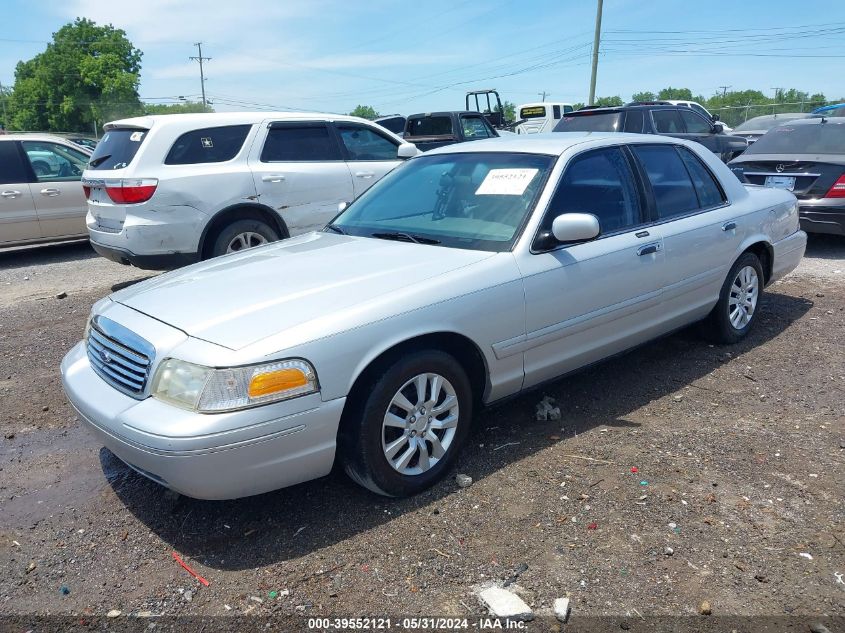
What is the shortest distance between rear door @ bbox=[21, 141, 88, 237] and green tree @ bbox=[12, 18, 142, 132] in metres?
62.4

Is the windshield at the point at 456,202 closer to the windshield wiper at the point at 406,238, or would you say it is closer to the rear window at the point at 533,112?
the windshield wiper at the point at 406,238

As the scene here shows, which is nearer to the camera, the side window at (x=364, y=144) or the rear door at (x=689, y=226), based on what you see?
the rear door at (x=689, y=226)

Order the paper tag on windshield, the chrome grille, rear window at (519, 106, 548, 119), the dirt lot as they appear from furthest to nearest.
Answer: rear window at (519, 106, 548, 119) → the paper tag on windshield → the chrome grille → the dirt lot

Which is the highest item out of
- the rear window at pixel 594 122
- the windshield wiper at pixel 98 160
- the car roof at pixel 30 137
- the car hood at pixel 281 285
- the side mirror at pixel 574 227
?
the rear window at pixel 594 122

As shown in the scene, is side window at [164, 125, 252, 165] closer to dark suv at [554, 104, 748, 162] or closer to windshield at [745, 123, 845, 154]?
dark suv at [554, 104, 748, 162]

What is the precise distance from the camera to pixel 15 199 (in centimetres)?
909

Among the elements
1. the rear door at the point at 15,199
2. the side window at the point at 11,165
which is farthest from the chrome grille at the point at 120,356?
the side window at the point at 11,165

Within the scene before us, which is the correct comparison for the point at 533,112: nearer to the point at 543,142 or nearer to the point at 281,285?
the point at 543,142

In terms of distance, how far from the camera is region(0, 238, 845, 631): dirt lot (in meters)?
2.71

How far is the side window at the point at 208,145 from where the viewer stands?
7.00 metres

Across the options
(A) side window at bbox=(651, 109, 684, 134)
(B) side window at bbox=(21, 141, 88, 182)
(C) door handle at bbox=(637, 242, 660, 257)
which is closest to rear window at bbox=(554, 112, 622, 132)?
(A) side window at bbox=(651, 109, 684, 134)

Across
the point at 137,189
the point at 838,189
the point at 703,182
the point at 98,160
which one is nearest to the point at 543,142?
the point at 703,182

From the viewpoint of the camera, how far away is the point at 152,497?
3465 millimetres

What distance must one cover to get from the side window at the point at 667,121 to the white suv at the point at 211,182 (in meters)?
6.02
